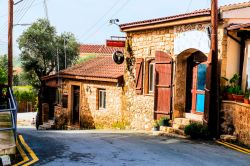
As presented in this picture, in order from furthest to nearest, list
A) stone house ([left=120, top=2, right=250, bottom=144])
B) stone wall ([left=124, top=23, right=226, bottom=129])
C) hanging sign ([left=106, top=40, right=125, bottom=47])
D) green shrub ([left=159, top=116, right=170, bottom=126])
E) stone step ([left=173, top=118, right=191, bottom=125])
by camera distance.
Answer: hanging sign ([left=106, top=40, right=125, bottom=47])
stone wall ([left=124, top=23, right=226, bottom=129])
green shrub ([left=159, top=116, right=170, bottom=126])
stone step ([left=173, top=118, right=191, bottom=125])
stone house ([left=120, top=2, right=250, bottom=144])

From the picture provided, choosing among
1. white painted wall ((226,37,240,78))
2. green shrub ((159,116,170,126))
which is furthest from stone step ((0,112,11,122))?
white painted wall ((226,37,240,78))

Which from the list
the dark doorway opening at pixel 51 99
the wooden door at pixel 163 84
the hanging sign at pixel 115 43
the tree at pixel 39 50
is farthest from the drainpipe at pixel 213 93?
the tree at pixel 39 50

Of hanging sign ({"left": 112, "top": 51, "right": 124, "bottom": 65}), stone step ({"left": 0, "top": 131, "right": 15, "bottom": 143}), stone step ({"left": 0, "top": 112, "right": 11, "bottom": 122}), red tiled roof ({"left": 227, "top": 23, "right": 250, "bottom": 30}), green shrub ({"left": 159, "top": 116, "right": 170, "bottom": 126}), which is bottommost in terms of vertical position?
green shrub ({"left": 159, "top": 116, "right": 170, "bottom": 126})

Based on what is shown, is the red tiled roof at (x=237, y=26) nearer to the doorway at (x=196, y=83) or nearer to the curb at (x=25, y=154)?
the doorway at (x=196, y=83)

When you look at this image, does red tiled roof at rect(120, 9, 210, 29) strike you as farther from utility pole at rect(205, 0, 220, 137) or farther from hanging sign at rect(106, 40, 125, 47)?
utility pole at rect(205, 0, 220, 137)

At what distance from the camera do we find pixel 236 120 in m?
11.7

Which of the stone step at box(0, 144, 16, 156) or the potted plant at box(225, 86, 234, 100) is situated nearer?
the stone step at box(0, 144, 16, 156)

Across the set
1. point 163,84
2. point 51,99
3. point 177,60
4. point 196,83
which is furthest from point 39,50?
point 196,83

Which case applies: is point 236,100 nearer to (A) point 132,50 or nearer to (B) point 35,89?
(A) point 132,50

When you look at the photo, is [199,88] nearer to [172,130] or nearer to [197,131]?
[172,130]

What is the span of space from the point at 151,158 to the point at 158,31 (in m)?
8.17

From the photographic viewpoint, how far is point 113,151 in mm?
9812

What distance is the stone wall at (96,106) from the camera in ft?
61.3

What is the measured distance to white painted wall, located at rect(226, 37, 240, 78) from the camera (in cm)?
1263
